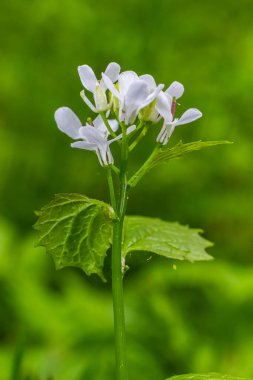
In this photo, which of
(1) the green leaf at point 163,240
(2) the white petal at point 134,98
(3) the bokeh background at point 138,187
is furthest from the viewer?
(3) the bokeh background at point 138,187

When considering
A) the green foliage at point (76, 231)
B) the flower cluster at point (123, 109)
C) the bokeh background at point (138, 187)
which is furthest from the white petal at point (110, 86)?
the bokeh background at point (138, 187)

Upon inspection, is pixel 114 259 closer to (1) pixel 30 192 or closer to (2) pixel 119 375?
(2) pixel 119 375

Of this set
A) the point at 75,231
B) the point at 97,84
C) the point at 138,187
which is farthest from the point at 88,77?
the point at 138,187

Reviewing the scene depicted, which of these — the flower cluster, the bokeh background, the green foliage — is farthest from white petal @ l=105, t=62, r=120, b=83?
the bokeh background

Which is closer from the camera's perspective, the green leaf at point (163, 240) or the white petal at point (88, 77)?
the white petal at point (88, 77)

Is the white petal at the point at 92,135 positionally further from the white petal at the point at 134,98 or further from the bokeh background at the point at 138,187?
the bokeh background at the point at 138,187

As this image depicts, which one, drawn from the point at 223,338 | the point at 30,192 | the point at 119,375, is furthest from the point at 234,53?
the point at 119,375

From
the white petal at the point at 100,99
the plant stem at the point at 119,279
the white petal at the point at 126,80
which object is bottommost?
the plant stem at the point at 119,279
